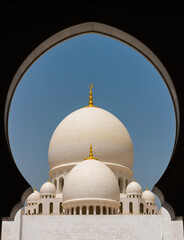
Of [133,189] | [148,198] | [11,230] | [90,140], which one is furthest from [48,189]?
[11,230]

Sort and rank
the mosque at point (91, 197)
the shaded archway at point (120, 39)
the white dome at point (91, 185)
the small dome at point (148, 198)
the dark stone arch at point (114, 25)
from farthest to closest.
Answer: the small dome at point (148, 198) < the white dome at point (91, 185) < the mosque at point (91, 197) < the shaded archway at point (120, 39) < the dark stone arch at point (114, 25)

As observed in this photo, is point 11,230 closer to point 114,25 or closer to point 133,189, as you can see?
point 133,189

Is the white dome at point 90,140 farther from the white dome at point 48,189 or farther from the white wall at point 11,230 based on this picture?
the white wall at point 11,230

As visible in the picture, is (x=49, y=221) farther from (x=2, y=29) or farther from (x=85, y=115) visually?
(x=2, y=29)

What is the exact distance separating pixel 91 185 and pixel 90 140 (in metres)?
5.99

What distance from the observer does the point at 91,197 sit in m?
20.9

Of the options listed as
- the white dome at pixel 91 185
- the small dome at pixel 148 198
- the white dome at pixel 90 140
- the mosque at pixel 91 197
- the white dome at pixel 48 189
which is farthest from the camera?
the small dome at pixel 148 198

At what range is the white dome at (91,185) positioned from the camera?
827 inches

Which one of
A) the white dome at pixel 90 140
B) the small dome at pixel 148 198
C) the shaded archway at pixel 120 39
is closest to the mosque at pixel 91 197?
the white dome at pixel 90 140

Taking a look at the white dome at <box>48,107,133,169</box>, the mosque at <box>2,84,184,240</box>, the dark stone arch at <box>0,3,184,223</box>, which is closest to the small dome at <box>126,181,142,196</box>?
the mosque at <box>2,84,184,240</box>

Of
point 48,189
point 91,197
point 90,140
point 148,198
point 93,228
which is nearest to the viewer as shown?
point 93,228

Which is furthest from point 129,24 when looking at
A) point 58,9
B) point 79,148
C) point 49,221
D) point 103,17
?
point 79,148

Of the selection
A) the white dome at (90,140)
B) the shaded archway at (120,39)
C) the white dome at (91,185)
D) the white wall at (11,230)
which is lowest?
the shaded archway at (120,39)

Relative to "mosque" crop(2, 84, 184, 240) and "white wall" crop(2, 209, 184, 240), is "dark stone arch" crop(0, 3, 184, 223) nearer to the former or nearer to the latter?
"mosque" crop(2, 84, 184, 240)
